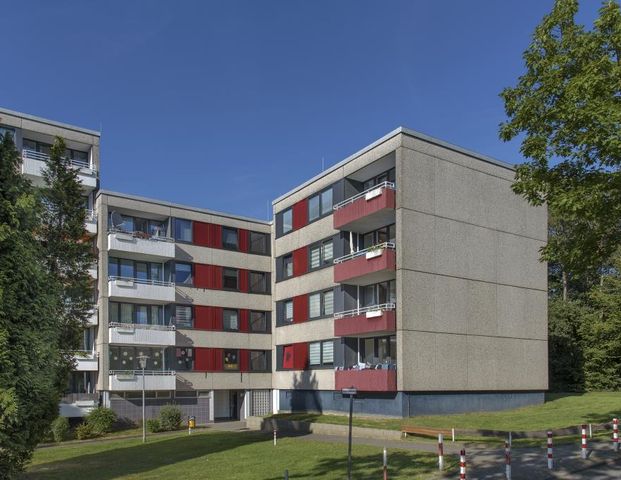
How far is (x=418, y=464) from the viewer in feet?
57.4

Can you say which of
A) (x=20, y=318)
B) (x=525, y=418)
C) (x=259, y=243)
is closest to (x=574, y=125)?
(x=20, y=318)

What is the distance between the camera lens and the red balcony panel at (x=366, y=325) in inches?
1203

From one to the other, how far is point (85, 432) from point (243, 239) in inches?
666

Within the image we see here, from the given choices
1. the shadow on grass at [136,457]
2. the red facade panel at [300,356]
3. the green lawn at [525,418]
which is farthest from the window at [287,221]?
the shadow on grass at [136,457]

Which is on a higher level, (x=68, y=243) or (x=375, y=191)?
(x=375, y=191)

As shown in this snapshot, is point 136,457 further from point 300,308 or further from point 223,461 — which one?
point 300,308

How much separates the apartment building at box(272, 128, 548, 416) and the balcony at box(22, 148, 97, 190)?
46.1ft

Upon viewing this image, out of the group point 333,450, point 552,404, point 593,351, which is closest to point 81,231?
point 333,450

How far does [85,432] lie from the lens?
34.7 metres

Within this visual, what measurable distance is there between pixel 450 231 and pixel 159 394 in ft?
69.2

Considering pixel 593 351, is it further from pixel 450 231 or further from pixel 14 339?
pixel 14 339

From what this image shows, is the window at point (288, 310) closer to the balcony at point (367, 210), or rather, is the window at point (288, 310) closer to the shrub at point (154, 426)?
the balcony at point (367, 210)

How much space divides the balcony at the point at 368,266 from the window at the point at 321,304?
8.29 ft

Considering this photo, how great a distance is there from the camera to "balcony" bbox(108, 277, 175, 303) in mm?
39375
